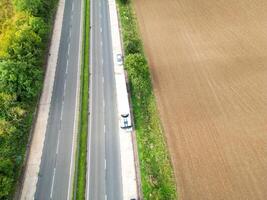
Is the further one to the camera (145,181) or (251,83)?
(251,83)

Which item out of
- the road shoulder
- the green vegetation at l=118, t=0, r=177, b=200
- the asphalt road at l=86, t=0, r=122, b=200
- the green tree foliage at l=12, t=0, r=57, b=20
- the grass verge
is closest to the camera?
the green vegetation at l=118, t=0, r=177, b=200

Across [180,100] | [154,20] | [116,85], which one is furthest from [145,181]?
[154,20]

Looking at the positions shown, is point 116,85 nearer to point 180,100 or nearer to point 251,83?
point 180,100

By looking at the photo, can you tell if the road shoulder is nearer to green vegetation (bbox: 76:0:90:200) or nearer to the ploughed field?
green vegetation (bbox: 76:0:90:200)

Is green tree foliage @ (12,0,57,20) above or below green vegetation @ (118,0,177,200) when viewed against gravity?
above

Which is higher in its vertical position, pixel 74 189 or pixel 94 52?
pixel 94 52

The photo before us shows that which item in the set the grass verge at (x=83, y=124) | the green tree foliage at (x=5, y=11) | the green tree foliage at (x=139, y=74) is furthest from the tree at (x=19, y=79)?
the green tree foliage at (x=5, y=11)

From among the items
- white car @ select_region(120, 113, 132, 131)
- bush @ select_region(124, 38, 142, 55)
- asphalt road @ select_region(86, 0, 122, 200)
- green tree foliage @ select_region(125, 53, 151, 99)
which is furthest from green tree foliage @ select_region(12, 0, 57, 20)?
white car @ select_region(120, 113, 132, 131)
